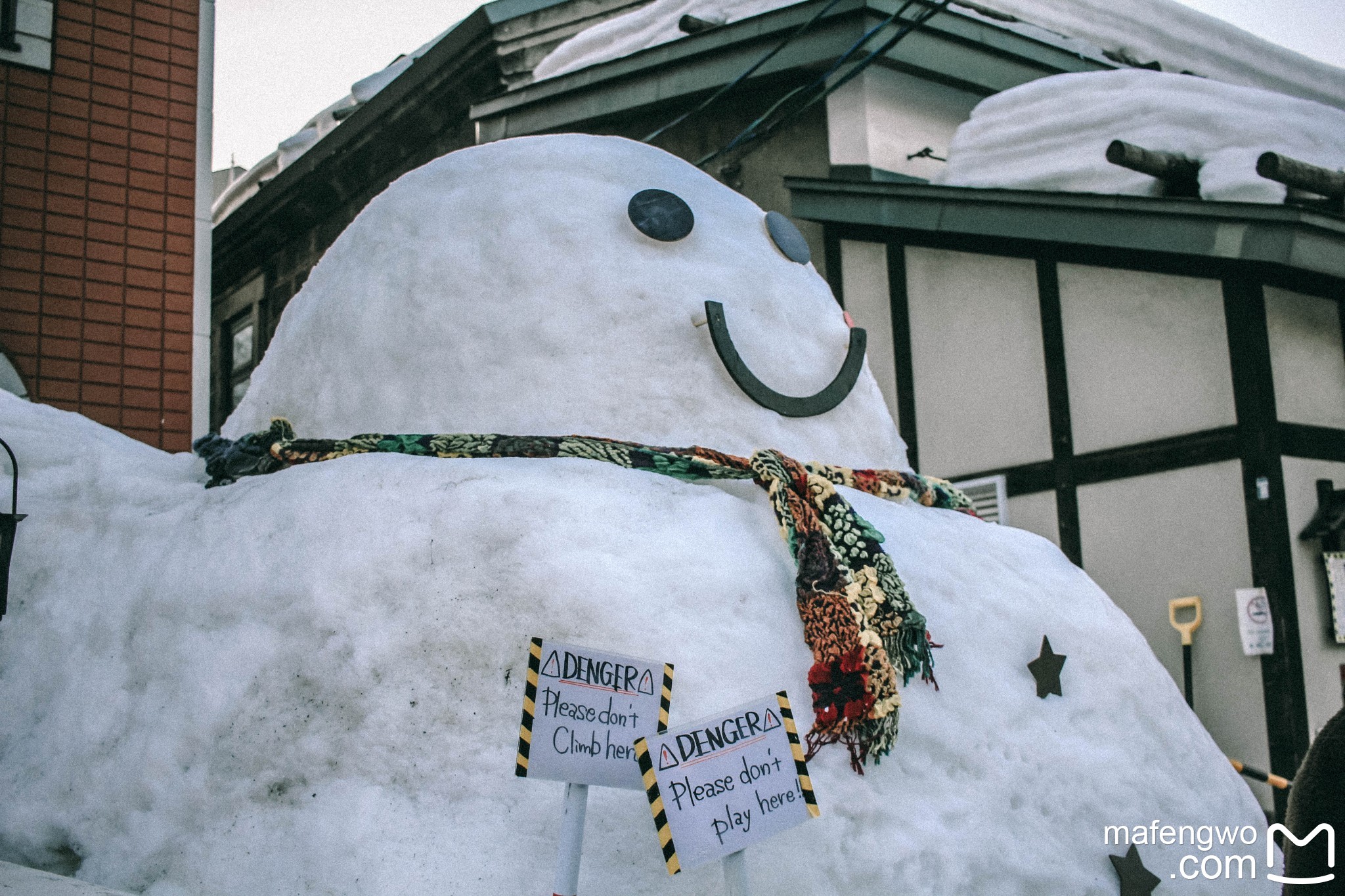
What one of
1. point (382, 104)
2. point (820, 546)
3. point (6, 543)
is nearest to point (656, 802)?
point (820, 546)

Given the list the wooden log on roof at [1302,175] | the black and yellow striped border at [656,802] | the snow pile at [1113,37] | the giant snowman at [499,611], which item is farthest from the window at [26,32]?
the wooden log on roof at [1302,175]

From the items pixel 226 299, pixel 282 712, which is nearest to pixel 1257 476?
pixel 282 712

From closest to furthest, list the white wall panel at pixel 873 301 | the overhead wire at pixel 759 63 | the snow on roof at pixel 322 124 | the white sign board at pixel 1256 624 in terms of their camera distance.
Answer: the white sign board at pixel 1256 624
the overhead wire at pixel 759 63
the white wall panel at pixel 873 301
the snow on roof at pixel 322 124

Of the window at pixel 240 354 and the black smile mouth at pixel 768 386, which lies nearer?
the black smile mouth at pixel 768 386

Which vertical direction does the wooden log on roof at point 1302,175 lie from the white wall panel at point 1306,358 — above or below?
above

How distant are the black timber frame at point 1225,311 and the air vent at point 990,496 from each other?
0.06 m

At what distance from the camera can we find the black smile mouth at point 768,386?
3.67 metres

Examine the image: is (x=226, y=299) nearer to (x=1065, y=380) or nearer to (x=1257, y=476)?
(x=1065, y=380)

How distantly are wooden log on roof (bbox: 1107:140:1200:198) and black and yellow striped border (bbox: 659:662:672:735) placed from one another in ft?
18.0

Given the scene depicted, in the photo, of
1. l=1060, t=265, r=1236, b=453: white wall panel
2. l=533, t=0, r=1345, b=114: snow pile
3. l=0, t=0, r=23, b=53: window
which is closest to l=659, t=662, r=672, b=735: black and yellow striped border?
l=1060, t=265, r=1236, b=453: white wall panel

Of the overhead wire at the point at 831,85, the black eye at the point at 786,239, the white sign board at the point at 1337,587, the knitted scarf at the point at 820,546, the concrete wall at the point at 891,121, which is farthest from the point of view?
the concrete wall at the point at 891,121

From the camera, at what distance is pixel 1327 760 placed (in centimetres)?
201

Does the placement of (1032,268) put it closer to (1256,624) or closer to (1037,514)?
(1037,514)

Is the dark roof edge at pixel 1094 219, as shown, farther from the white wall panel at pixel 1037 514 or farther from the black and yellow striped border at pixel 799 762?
the black and yellow striped border at pixel 799 762
